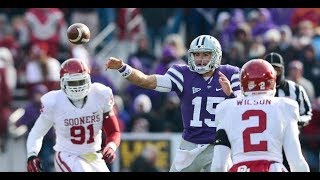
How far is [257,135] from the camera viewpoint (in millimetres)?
10180

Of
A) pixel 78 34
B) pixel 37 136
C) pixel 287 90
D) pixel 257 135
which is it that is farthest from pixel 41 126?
pixel 257 135

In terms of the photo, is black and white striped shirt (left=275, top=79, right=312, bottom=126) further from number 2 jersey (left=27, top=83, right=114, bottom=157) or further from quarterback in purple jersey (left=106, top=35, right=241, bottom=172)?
number 2 jersey (left=27, top=83, right=114, bottom=157)

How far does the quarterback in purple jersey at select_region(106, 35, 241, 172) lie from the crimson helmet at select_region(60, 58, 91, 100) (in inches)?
14.5

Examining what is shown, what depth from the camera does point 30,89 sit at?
18812mm

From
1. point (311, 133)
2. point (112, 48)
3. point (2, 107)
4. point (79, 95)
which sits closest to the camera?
point (79, 95)

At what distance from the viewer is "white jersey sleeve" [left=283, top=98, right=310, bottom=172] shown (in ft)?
32.8

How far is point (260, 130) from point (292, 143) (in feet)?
0.93

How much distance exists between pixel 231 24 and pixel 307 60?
59.2 inches

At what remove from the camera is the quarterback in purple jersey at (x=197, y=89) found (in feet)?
39.5

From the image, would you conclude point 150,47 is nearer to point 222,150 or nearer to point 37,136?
point 37,136

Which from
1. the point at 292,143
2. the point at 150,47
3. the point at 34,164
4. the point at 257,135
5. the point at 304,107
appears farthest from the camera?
the point at 150,47
